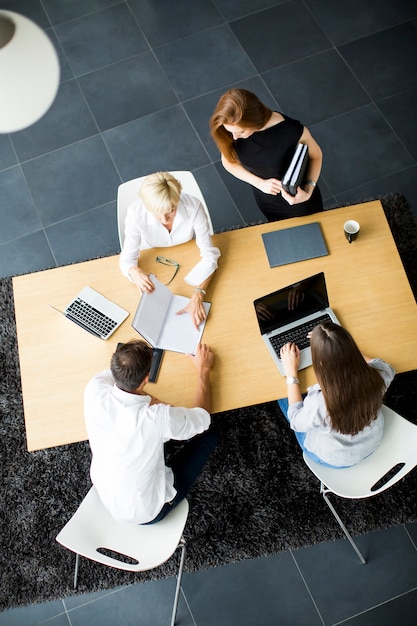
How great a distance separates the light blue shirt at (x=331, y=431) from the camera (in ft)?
7.20

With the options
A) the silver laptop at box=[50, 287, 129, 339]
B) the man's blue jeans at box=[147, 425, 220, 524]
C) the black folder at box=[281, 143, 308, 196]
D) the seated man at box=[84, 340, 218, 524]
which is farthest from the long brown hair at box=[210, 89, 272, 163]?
the man's blue jeans at box=[147, 425, 220, 524]

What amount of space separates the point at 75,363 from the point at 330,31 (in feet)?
10.2

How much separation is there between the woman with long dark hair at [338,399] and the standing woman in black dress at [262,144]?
0.81 metres

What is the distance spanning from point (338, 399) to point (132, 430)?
0.75 metres

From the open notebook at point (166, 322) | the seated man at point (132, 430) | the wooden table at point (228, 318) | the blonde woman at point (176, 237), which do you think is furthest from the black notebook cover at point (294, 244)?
the seated man at point (132, 430)

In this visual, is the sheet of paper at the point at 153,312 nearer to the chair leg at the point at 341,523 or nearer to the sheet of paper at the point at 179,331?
the sheet of paper at the point at 179,331

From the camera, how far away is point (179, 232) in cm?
255

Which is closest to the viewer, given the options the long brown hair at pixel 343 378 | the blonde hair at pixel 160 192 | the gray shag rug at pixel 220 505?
the long brown hair at pixel 343 378

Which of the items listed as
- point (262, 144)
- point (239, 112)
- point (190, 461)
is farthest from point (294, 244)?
point (190, 461)

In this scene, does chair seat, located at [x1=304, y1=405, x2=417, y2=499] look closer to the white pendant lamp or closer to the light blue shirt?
the light blue shirt

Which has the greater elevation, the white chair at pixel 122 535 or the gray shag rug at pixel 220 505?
the white chair at pixel 122 535

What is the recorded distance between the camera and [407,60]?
398 centimetres

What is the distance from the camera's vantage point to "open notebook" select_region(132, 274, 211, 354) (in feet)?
7.80

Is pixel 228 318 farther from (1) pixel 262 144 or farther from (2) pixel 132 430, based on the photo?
(1) pixel 262 144
